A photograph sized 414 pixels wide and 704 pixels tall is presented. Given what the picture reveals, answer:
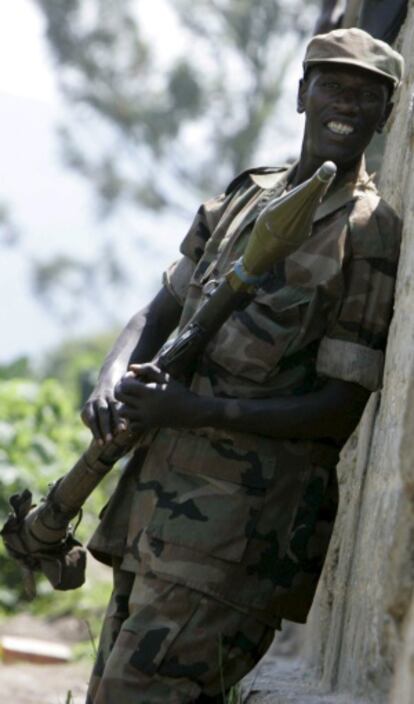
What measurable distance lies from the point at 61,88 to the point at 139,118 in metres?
1.29

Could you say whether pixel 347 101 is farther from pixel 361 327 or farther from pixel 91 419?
pixel 91 419

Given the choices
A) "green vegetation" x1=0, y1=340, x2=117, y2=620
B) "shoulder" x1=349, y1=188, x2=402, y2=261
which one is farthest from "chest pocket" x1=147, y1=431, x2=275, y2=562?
"green vegetation" x1=0, y1=340, x2=117, y2=620

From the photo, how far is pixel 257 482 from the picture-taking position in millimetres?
4395

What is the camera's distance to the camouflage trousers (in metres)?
4.31

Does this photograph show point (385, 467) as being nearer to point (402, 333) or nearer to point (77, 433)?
point (402, 333)

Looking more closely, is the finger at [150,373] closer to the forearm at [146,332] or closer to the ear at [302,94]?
the forearm at [146,332]

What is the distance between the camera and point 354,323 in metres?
4.36

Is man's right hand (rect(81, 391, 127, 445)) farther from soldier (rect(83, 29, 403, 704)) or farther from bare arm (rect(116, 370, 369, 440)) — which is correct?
bare arm (rect(116, 370, 369, 440))

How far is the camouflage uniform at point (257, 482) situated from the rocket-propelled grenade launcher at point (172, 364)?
0.33 ft

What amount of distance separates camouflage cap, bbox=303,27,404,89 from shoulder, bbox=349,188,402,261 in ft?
→ 0.96

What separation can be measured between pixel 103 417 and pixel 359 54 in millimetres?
1027

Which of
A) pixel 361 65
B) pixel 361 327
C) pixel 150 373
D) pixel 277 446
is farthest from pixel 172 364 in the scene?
pixel 361 65

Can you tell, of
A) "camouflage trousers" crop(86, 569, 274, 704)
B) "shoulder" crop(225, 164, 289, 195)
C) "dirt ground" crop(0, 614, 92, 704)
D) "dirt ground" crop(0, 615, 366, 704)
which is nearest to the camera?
"camouflage trousers" crop(86, 569, 274, 704)

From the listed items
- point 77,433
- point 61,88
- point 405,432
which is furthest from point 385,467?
point 61,88
